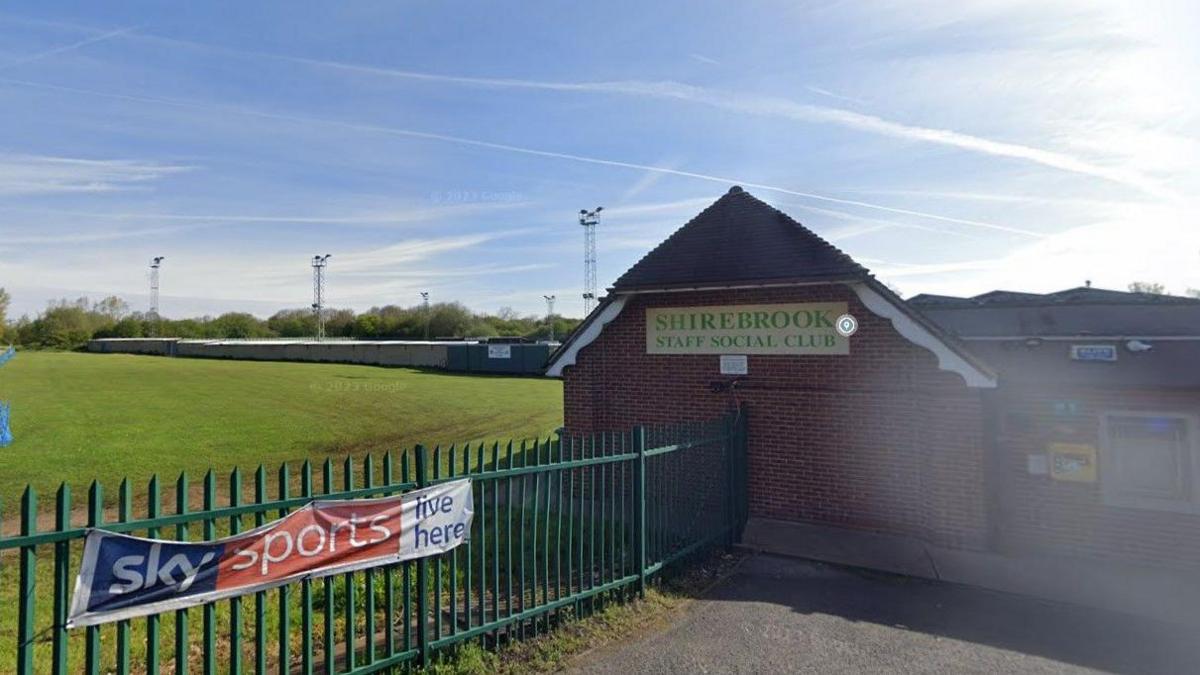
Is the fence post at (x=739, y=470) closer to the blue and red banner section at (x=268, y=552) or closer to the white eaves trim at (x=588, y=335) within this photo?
the white eaves trim at (x=588, y=335)

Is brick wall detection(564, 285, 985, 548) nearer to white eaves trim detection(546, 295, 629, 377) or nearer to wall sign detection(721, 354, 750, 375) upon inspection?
wall sign detection(721, 354, 750, 375)

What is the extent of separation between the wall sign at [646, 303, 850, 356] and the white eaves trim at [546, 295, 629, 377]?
20.8 inches

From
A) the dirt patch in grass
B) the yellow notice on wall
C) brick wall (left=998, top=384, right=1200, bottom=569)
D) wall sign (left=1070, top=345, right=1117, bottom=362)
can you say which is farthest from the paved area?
wall sign (left=1070, top=345, right=1117, bottom=362)

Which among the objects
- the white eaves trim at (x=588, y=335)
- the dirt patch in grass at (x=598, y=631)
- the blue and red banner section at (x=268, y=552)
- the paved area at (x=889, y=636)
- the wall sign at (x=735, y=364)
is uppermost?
the white eaves trim at (x=588, y=335)

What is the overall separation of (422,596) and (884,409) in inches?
253

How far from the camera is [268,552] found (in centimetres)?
371

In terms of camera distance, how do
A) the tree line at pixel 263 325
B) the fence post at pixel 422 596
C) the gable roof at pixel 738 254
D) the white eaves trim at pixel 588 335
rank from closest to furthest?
the fence post at pixel 422 596 → the gable roof at pixel 738 254 → the white eaves trim at pixel 588 335 → the tree line at pixel 263 325

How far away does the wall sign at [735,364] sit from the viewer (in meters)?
9.24

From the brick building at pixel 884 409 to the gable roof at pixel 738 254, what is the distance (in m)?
0.03

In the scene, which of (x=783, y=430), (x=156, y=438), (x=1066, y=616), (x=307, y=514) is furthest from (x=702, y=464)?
(x=156, y=438)

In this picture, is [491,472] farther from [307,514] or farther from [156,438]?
[156,438]

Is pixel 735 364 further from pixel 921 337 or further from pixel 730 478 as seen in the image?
pixel 921 337

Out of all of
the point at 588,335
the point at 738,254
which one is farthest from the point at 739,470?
the point at 588,335

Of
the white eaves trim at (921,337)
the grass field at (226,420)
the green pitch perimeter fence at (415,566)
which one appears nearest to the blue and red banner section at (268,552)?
the green pitch perimeter fence at (415,566)
